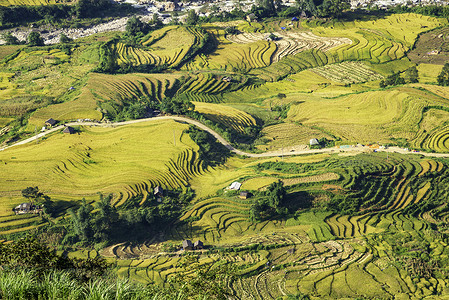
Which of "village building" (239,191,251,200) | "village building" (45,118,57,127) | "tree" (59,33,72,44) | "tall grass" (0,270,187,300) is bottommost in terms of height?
"village building" (239,191,251,200)

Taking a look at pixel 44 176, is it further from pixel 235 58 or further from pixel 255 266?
pixel 235 58

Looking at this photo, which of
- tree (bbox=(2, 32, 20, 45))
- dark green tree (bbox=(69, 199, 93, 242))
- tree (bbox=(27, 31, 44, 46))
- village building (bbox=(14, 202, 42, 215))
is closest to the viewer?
dark green tree (bbox=(69, 199, 93, 242))

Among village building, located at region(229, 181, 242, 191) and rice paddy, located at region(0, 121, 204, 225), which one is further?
village building, located at region(229, 181, 242, 191)

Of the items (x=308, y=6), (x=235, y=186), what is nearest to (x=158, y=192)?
(x=235, y=186)

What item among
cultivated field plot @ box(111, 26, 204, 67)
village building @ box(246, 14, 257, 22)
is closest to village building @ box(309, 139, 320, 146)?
cultivated field plot @ box(111, 26, 204, 67)

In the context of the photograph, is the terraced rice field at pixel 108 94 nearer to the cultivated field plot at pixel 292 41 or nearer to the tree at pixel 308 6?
the cultivated field plot at pixel 292 41

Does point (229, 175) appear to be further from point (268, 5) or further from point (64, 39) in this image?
point (268, 5)

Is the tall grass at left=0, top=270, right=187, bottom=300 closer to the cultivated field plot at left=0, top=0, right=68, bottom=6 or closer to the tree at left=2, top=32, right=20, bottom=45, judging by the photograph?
the tree at left=2, top=32, right=20, bottom=45
